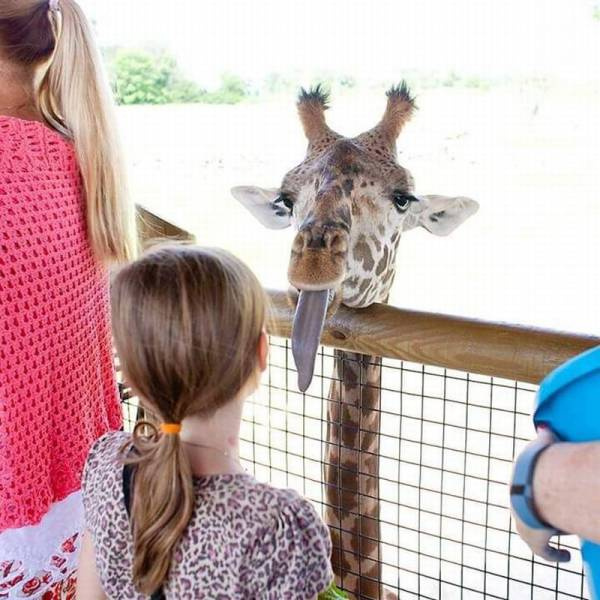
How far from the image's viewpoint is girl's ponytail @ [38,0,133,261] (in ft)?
4.99

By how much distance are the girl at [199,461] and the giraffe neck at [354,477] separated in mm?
1030

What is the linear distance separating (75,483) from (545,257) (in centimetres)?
867

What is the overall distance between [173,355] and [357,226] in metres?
1.02

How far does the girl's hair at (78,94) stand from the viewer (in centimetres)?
150

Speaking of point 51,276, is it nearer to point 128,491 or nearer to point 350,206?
point 128,491

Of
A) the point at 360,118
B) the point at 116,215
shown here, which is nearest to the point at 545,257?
the point at 360,118

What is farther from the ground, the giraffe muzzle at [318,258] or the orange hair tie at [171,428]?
the giraffe muzzle at [318,258]

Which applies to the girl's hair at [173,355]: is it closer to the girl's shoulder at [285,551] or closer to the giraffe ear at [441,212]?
the girl's shoulder at [285,551]

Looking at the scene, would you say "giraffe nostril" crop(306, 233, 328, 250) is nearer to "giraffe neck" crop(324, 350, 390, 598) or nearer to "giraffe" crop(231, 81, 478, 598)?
"giraffe" crop(231, 81, 478, 598)

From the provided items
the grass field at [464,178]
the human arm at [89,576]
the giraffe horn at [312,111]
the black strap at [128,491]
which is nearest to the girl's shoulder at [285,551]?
the black strap at [128,491]

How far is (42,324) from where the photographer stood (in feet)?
4.58

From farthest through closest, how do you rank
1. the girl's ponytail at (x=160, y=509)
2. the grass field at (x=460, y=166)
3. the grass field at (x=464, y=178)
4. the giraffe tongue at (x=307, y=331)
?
1. the grass field at (x=460, y=166)
2. the grass field at (x=464, y=178)
3. the giraffe tongue at (x=307, y=331)
4. the girl's ponytail at (x=160, y=509)

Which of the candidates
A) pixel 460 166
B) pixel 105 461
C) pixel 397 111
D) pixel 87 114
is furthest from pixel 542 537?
pixel 460 166

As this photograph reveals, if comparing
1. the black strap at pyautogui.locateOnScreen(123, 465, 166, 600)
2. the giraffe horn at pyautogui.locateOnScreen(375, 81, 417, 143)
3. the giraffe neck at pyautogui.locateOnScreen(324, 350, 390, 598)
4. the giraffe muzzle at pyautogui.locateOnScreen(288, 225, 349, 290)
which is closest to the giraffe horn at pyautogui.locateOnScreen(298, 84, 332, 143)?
the giraffe horn at pyautogui.locateOnScreen(375, 81, 417, 143)
